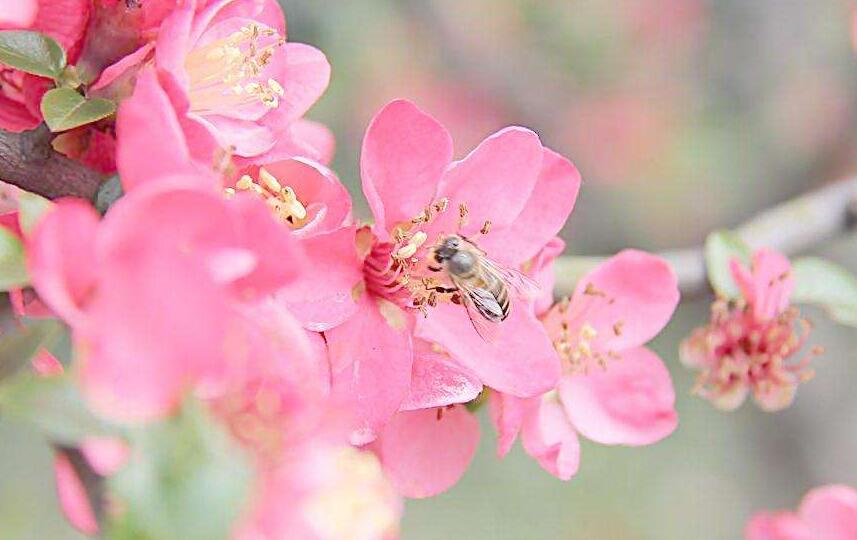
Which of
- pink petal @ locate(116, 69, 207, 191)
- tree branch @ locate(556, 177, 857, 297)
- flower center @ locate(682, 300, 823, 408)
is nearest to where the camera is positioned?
pink petal @ locate(116, 69, 207, 191)

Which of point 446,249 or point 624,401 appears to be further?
point 624,401

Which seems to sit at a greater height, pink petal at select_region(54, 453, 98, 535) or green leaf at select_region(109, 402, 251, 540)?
green leaf at select_region(109, 402, 251, 540)

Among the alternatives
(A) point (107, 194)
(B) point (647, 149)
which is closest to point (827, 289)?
(A) point (107, 194)

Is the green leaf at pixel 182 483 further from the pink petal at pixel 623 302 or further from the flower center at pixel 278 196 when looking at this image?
the pink petal at pixel 623 302

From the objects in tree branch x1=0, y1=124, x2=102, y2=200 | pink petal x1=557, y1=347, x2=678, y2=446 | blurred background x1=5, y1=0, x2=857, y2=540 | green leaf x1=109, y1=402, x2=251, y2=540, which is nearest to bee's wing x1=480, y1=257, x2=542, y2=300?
pink petal x1=557, y1=347, x2=678, y2=446

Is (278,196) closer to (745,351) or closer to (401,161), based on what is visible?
(401,161)

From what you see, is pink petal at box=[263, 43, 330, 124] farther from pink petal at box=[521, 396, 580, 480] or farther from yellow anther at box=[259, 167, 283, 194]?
pink petal at box=[521, 396, 580, 480]

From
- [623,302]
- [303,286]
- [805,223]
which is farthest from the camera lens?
[805,223]
